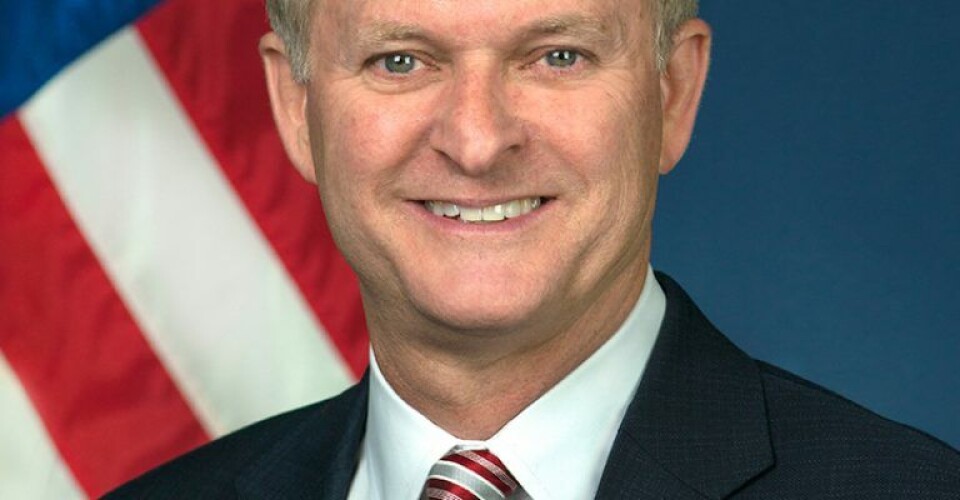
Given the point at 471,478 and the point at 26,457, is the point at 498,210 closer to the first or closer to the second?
the point at 471,478

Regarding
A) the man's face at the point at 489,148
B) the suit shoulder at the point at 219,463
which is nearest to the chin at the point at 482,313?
the man's face at the point at 489,148

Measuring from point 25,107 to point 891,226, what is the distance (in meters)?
1.49

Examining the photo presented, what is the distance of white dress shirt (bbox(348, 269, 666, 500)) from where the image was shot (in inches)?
108

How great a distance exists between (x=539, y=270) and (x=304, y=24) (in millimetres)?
461

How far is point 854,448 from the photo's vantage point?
2719 millimetres

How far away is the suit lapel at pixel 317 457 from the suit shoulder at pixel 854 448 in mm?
585

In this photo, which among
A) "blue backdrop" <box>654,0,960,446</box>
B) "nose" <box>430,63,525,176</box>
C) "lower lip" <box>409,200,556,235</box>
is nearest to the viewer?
"nose" <box>430,63,525,176</box>

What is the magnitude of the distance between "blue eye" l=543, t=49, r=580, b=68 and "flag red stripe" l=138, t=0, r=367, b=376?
1.18m

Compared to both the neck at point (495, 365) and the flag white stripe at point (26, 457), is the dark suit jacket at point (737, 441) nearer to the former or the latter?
the neck at point (495, 365)

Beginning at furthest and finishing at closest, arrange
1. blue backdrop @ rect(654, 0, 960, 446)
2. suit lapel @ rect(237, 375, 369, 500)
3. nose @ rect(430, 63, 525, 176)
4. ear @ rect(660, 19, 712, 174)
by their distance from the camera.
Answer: blue backdrop @ rect(654, 0, 960, 446), suit lapel @ rect(237, 375, 369, 500), ear @ rect(660, 19, 712, 174), nose @ rect(430, 63, 525, 176)

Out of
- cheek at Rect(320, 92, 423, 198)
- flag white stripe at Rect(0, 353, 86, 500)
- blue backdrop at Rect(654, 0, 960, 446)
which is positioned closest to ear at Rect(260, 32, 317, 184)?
cheek at Rect(320, 92, 423, 198)

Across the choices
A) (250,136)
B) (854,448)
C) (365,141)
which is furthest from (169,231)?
(854,448)

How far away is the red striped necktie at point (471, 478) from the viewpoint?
2712 millimetres

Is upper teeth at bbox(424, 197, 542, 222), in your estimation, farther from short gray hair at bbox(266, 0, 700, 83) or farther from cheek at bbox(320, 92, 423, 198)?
short gray hair at bbox(266, 0, 700, 83)
